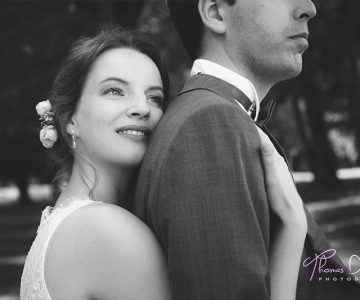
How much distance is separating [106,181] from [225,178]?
36.7 inches

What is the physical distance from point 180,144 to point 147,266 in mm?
486

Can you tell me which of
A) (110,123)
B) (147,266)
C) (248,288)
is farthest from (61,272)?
(248,288)

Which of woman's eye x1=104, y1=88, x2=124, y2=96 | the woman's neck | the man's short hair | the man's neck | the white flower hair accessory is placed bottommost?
the woman's neck

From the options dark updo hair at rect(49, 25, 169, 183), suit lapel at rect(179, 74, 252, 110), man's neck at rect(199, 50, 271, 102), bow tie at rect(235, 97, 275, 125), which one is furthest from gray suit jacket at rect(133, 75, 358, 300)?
dark updo hair at rect(49, 25, 169, 183)

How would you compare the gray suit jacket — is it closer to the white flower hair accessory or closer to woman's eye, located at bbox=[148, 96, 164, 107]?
woman's eye, located at bbox=[148, 96, 164, 107]

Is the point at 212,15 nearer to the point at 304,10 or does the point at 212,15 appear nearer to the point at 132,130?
the point at 304,10

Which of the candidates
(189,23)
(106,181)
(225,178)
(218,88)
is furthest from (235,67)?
(106,181)

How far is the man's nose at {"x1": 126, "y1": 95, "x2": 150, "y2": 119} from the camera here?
247cm

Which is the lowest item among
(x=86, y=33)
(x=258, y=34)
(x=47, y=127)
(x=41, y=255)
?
(x=41, y=255)

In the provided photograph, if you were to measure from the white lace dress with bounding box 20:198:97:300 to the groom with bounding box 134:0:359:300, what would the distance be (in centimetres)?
37

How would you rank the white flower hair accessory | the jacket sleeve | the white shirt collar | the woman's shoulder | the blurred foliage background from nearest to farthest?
the jacket sleeve → the woman's shoulder → the white shirt collar → the white flower hair accessory → the blurred foliage background

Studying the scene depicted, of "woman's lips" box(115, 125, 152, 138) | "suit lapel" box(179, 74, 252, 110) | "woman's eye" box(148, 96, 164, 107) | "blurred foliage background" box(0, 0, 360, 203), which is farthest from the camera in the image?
"blurred foliage background" box(0, 0, 360, 203)

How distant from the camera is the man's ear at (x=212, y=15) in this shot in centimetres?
243

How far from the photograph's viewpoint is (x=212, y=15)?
247 centimetres
